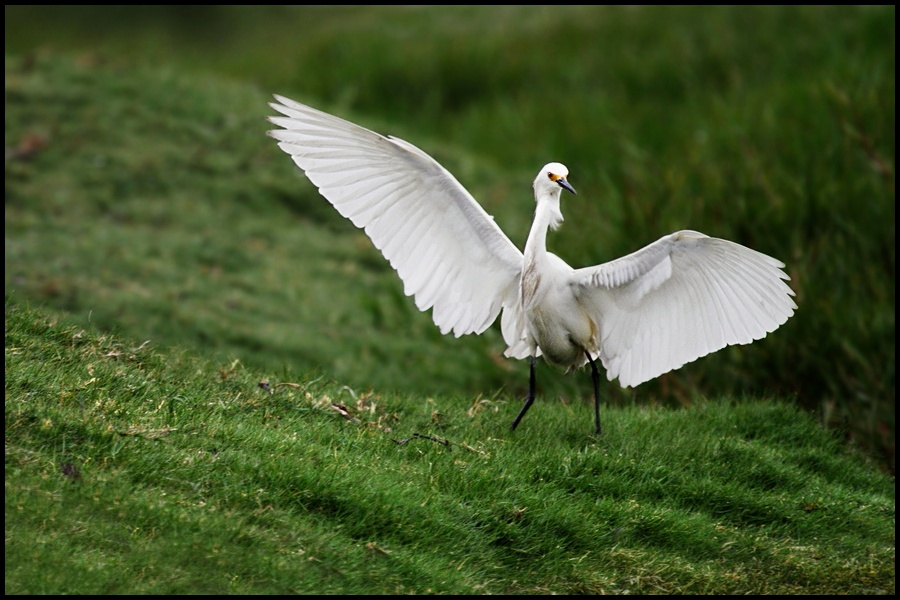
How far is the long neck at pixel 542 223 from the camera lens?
20.9ft

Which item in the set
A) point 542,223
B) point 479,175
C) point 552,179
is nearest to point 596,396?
point 542,223

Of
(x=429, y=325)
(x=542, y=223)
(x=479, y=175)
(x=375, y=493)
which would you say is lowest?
(x=429, y=325)

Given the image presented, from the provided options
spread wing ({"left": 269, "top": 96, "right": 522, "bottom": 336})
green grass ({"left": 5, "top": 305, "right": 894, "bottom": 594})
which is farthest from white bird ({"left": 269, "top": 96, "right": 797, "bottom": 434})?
green grass ({"left": 5, "top": 305, "right": 894, "bottom": 594})

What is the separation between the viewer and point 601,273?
250 inches

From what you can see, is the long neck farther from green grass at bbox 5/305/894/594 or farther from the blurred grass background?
the blurred grass background

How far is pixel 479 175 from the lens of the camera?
16.7m

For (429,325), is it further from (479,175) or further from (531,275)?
(531,275)

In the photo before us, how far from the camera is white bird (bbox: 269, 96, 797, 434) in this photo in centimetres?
624

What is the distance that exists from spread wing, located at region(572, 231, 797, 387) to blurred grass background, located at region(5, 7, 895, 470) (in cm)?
149

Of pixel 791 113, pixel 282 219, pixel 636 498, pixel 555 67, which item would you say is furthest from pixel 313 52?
pixel 636 498

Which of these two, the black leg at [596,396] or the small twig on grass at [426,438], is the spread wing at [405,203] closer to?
the black leg at [596,396]

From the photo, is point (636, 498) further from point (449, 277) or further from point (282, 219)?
point (282, 219)

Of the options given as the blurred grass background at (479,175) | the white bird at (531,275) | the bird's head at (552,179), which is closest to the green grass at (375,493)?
the white bird at (531,275)

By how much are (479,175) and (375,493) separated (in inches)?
467
